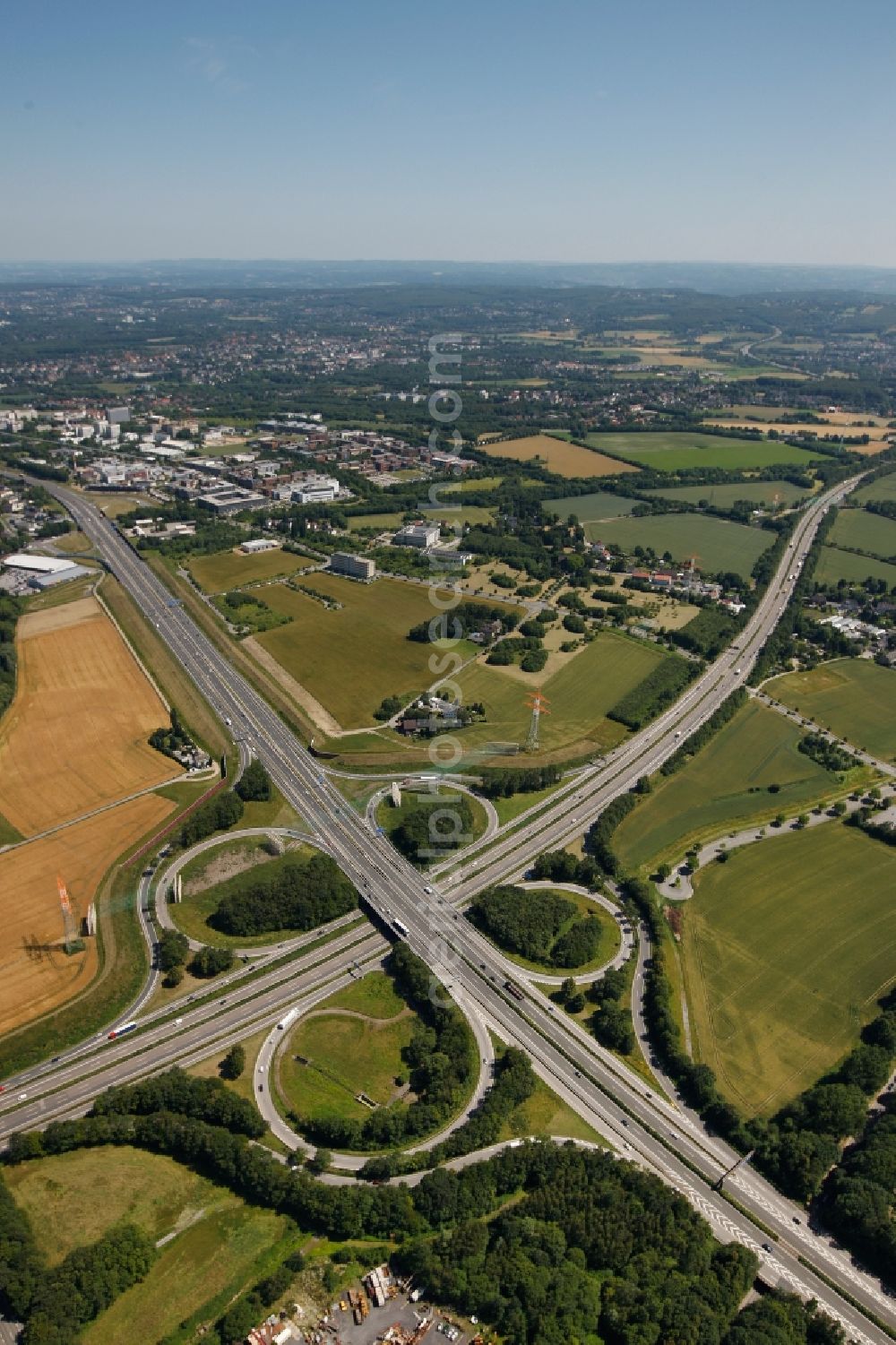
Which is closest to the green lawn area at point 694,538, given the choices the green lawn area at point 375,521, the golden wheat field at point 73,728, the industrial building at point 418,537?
the industrial building at point 418,537

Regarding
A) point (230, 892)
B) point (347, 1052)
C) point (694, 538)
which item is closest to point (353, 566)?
point (694, 538)

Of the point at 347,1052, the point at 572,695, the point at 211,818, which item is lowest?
the point at 347,1052

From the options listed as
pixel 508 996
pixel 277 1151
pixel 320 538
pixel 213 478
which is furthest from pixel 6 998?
pixel 213 478

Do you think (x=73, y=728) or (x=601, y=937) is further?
(x=73, y=728)

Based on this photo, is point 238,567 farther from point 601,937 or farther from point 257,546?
point 601,937

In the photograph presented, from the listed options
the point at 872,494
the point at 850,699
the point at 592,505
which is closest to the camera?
the point at 850,699

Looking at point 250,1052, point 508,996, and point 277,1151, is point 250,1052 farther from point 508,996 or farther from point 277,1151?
point 508,996
